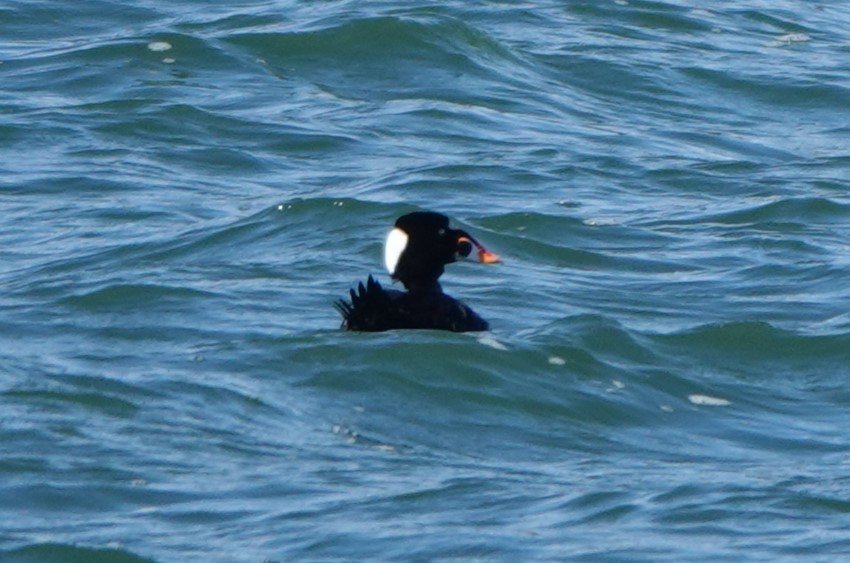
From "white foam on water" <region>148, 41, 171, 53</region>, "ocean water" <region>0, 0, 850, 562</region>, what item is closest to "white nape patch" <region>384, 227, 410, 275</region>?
"ocean water" <region>0, 0, 850, 562</region>

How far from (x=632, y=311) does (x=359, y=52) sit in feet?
21.8

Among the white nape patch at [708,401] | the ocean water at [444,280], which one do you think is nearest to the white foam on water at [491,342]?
the ocean water at [444,280]

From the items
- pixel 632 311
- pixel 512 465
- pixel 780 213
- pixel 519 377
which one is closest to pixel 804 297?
pixel 632 311

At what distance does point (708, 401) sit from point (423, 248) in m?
1.56

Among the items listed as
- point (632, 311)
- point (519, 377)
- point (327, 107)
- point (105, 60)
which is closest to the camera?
point (519, 377)

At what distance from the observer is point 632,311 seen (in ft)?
34.2

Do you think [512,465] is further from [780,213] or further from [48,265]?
[780,213]

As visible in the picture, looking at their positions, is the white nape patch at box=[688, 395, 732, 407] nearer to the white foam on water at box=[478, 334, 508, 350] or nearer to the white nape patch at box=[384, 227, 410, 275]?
the white foam on water at box=[478, 334, 508, 350]

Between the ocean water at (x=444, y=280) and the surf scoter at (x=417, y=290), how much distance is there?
125 millimetres

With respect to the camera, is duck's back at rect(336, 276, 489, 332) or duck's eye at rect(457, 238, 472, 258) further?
duck's eye at rect(457, 238, 472, 258)

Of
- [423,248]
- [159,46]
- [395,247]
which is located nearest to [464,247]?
[423,248]

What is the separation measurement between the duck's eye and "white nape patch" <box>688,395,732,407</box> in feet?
4.43

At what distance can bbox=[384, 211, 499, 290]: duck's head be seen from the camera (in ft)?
30.8

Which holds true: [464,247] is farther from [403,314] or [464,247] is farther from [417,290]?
[403,314]
